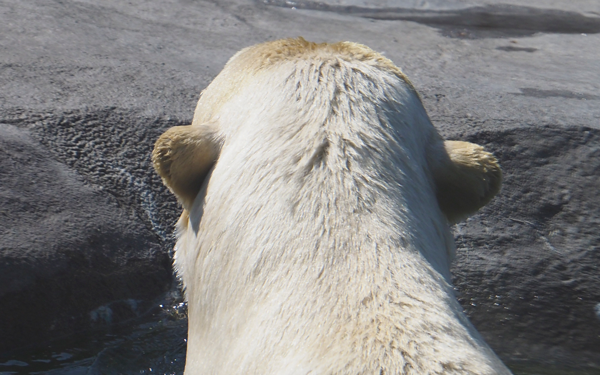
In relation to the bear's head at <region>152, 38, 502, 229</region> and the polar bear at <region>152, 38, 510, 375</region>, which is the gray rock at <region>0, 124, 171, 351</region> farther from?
the bear's head at <region>152, 38, 502, 229</region>

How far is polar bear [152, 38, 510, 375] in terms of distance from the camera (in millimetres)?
1396

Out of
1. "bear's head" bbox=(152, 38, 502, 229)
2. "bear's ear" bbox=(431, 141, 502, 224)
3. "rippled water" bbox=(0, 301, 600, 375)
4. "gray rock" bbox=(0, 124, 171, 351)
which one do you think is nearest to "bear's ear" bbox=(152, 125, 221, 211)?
"bear's head" bbox=(152, 38, 502, 229)

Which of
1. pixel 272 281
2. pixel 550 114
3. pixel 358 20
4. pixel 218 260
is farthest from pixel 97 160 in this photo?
pixel 358 20

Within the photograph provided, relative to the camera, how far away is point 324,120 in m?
1.85

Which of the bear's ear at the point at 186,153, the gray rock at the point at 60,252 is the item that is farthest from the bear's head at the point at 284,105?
the gray rock at the point at 60,252

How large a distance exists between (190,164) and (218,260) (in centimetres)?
34

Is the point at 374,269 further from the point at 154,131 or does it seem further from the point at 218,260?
the point at 154,131

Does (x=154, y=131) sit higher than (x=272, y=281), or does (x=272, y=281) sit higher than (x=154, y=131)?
(x=272, y=281)

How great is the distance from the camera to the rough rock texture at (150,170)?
127 inches

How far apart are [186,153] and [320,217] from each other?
567 millimetres

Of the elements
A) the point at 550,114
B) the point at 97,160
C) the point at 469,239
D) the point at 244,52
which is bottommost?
the point at 469,239

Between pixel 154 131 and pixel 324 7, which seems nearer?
pixel 154 131

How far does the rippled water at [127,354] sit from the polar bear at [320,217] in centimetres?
112

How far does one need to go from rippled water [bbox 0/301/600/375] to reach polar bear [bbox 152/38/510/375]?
44.2 inches
